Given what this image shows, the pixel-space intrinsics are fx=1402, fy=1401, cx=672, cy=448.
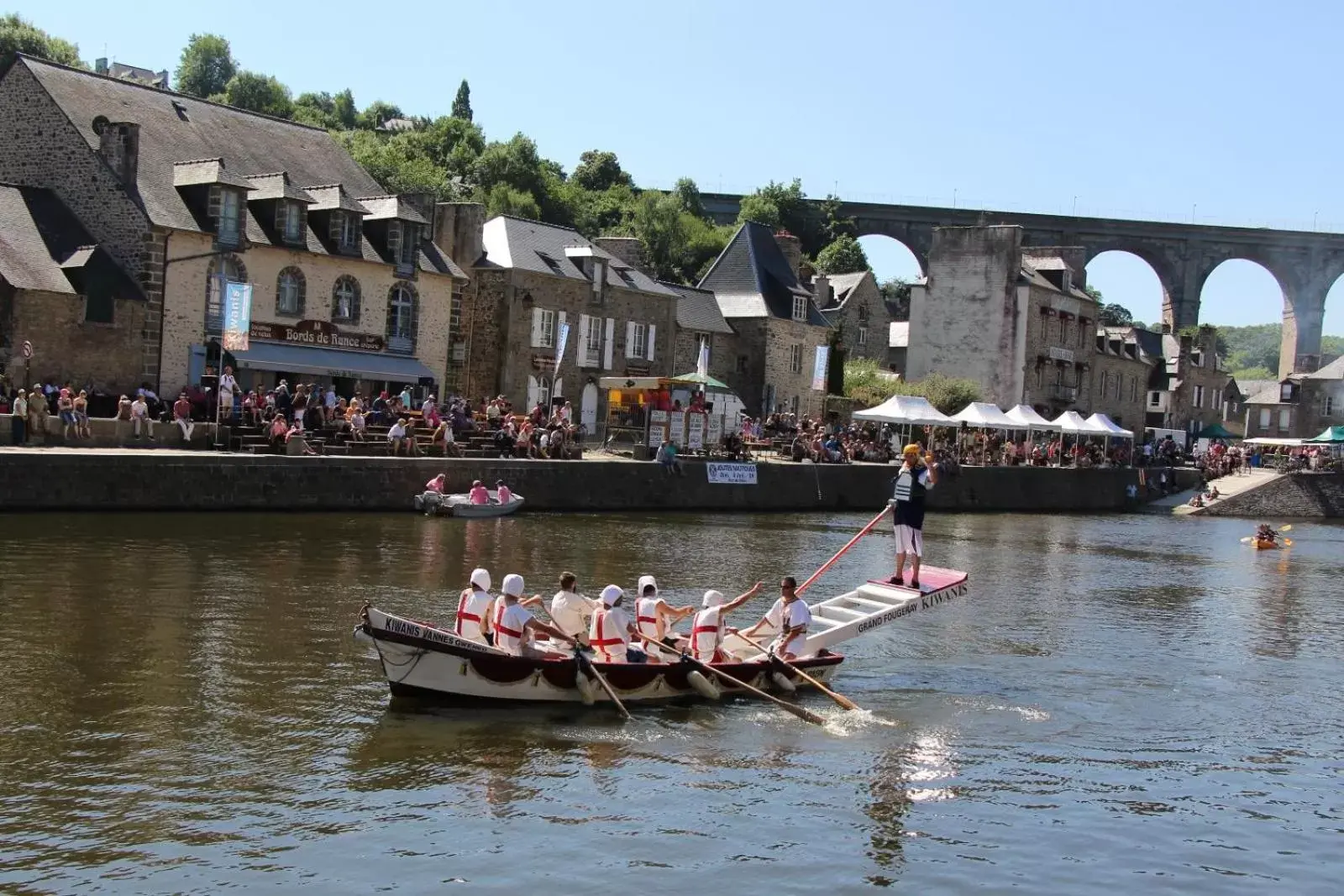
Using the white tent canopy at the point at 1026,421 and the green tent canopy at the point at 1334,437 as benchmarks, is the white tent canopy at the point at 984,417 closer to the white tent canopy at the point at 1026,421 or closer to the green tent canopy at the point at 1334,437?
the white tent canopy at the point at 1026,421

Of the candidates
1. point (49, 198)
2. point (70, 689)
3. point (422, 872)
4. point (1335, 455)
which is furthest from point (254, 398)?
point (1335, 455)

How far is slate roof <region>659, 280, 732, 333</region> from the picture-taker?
188 feet

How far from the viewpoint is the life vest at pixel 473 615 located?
52.0ft

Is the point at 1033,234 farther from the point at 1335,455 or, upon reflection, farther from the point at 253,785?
the point at 253,785

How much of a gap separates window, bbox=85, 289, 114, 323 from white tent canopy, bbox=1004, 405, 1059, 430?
3352 centimetres

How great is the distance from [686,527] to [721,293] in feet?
89.2

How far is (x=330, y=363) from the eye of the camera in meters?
40.5

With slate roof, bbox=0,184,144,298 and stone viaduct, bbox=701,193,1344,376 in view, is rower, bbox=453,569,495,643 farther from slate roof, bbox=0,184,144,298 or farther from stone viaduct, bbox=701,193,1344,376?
stone viaduct, bbox=701,193,1344,376

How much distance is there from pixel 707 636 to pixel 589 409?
34809 mm

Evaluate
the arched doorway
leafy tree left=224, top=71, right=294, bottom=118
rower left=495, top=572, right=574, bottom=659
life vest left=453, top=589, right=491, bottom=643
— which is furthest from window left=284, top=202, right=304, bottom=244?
leafy tree left=224, top=71, right=294, bottom=118

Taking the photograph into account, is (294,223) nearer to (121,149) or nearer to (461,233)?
(121,149)

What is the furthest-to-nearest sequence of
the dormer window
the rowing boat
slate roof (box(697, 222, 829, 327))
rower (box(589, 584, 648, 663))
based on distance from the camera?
the dormer window → slate roof (box(697, 222, 829, 327)) → rower (box(589, 584, 648, 663)) → the rowing boat

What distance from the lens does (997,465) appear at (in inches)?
2110

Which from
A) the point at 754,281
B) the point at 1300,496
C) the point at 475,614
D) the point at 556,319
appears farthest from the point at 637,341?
the point at 475,614
